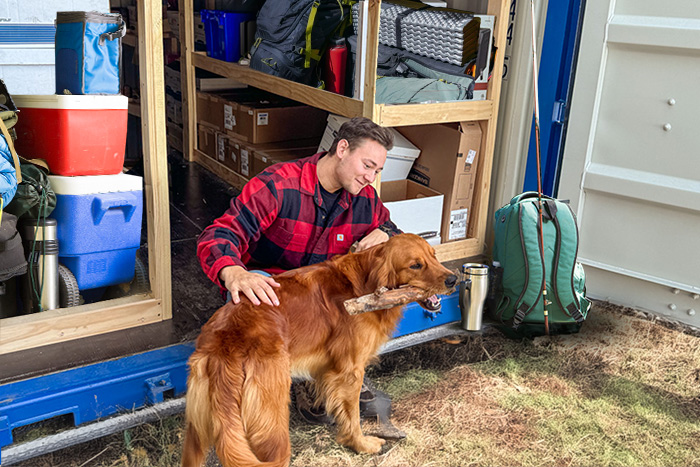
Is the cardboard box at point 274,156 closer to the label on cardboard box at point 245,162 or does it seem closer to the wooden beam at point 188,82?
the label on cardboard box at point 245,162

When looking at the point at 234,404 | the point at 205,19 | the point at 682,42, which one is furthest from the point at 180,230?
the point at 682,42

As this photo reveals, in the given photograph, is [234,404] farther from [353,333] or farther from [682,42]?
[682,42]

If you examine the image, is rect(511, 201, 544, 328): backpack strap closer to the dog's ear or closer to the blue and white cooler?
the dog's ear

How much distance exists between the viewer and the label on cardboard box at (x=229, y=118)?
4.93 metres

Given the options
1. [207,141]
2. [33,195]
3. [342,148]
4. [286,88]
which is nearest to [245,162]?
[207,141]

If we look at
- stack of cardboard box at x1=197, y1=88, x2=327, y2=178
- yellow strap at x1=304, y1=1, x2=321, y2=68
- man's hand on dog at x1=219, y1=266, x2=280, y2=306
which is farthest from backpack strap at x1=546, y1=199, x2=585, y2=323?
stack of cardboard box at x1=197, y1=88, x2=327, y2=178

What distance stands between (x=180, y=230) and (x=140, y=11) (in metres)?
1.74

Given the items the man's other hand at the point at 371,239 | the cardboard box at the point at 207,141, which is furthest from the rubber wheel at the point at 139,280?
the cardboard box at the point at 207,141

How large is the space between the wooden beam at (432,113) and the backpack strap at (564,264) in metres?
0.72

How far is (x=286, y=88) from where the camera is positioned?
386 centimetres

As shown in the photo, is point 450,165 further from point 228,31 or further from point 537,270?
point 228,31

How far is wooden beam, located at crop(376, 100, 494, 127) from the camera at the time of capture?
10.2 feet

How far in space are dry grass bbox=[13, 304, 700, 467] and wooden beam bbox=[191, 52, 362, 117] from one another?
1275 millimetres

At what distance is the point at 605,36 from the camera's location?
3.22 metres
